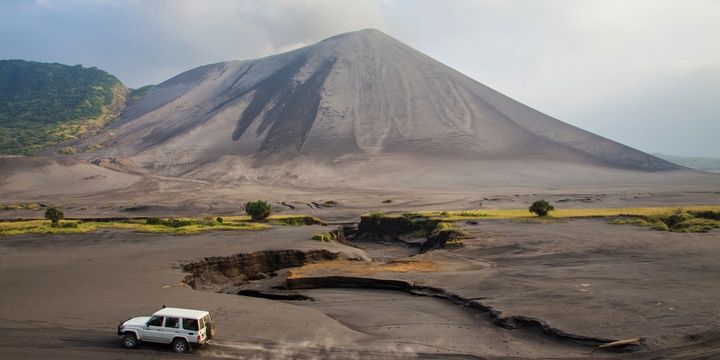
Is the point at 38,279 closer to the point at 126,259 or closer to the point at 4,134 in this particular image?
the point at 126,259

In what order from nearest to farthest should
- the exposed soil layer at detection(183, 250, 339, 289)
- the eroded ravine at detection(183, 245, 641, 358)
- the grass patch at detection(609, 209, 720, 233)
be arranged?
the eroded ravine at detection(183, 245, 641, 358) < the exposed soil layer at detection(183, 250, 339, 289) < the grass patch at detection(609, 209, 720, 233)

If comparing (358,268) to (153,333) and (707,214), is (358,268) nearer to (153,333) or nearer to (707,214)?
(153,333)

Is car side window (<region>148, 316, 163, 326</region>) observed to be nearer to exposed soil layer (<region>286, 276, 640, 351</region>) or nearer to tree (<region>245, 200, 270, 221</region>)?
exposed soil layer (<region>286, 276, 640, 351</region>)

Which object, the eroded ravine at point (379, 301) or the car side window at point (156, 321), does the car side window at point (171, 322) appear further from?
the eroded ravine at point (379, 301)

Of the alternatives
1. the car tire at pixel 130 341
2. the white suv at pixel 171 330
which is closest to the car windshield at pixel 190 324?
the white suv at pixel 171 330

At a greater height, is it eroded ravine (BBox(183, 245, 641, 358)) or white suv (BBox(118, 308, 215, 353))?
white suv (BBox(118, 308, 215, 353))

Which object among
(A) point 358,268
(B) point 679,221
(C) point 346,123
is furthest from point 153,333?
(C) point 346,123

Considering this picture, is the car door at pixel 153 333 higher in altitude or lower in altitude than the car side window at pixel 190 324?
lower

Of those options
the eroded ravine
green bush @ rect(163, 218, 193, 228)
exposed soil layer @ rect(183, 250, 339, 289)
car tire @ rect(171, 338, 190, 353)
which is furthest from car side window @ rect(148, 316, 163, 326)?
green bush @ rect(163, 218, 193, 228)
